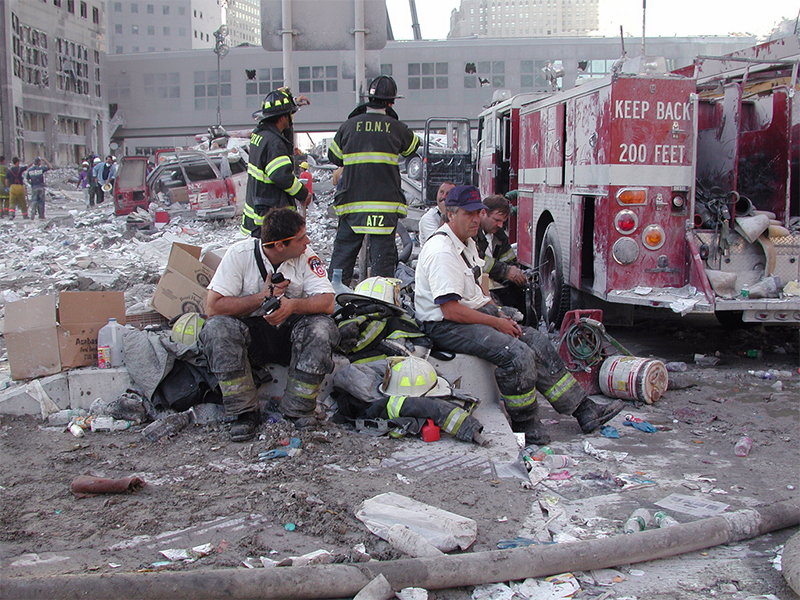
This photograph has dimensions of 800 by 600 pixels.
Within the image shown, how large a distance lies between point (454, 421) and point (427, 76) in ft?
142

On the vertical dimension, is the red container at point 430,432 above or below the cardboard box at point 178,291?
below

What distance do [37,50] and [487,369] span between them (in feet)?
156

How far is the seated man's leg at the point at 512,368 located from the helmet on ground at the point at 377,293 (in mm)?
526

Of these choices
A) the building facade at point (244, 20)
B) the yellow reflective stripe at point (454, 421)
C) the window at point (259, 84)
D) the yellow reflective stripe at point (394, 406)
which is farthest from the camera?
the building facade at point (244, 20)

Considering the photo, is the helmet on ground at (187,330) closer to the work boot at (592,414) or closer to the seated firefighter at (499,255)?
the seated firefighter at (499,255)

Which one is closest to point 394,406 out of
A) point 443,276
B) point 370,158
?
point 443,276

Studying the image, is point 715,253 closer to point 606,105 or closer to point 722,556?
point 606,105

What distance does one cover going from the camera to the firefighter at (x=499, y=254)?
575 cm

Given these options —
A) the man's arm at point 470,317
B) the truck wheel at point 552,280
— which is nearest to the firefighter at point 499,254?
the truck wheel at point 552,280

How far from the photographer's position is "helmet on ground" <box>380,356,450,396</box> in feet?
13.5

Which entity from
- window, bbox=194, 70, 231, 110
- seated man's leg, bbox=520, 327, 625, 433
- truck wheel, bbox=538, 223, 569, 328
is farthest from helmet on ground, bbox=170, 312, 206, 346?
window, bbox=194, 70, 231, 110

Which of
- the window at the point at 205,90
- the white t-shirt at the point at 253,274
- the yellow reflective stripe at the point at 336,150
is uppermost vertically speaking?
the window at the point at 205,90

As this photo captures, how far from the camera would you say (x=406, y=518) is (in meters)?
2.89

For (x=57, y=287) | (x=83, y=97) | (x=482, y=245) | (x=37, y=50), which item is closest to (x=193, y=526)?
(x=482, y=245)
